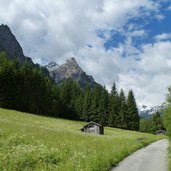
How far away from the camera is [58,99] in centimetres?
12631

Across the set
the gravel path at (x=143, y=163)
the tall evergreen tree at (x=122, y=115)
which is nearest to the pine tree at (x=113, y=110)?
the tall evergreen tree at (x=122, y=115)

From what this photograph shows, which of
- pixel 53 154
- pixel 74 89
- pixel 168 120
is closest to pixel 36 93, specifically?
pixel 74 89

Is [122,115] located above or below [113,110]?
below

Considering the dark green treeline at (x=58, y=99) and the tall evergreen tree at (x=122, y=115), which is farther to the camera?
the tall evergreen tree at (x=122, y=115)

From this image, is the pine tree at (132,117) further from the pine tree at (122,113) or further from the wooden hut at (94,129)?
the wooden hut at (94,129)

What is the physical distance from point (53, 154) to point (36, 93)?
90.9 m

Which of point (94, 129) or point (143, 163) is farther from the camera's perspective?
point (94, 129)

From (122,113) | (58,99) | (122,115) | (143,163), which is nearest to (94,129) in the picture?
(58,99)

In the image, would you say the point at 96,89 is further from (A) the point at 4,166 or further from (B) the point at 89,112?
(A) the point at 4,166

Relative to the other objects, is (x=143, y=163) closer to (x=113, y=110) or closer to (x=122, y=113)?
(x=113, y=110)

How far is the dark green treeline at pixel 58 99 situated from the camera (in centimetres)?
10481

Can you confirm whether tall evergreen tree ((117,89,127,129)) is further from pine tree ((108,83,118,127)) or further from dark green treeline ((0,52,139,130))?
pine tree ((108,83,118,127))

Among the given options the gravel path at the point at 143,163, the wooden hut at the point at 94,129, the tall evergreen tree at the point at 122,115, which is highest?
the tall evergreen tree at the point at 122,115

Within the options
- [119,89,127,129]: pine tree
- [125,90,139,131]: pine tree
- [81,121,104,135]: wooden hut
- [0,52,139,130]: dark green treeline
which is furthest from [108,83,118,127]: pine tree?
[81,121,104,135]: wooden hut
